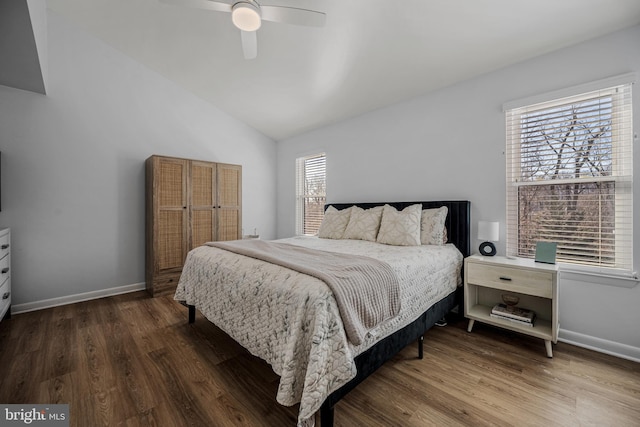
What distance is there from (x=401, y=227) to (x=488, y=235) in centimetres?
78

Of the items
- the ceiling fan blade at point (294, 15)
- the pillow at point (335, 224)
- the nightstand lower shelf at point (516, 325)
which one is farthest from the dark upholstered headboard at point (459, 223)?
the ceiling fan blade at point (294, 15)

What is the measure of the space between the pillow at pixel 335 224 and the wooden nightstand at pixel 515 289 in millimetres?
1431

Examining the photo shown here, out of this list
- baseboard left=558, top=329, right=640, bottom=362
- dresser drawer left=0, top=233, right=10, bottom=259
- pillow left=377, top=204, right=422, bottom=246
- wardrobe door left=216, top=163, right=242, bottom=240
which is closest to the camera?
baseboard left=558, top=329, right=640, bottom=362

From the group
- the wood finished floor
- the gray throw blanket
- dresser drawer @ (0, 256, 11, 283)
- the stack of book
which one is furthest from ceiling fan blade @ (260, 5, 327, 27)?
dresser drawer @ (0, 256, 11, 283)

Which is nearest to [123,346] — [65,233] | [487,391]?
[65,233]

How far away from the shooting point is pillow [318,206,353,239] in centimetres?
335

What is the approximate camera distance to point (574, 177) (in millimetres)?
2219

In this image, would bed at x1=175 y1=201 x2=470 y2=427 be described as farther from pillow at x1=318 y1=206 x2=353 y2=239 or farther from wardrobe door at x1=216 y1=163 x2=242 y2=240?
wardrobe door at x1=216 y1=163 x2=242 y2=240

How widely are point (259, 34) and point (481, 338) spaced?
11.7 ft

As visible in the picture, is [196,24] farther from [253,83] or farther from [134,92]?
[134,92]

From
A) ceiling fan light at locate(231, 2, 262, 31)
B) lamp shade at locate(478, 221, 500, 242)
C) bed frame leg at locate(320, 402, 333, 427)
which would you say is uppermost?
ceiling fan light at locate(231, 2, 262, 31)

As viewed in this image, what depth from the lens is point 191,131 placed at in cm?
409

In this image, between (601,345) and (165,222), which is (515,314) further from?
(165,222)

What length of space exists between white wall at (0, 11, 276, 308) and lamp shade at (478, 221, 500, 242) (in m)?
4.00
